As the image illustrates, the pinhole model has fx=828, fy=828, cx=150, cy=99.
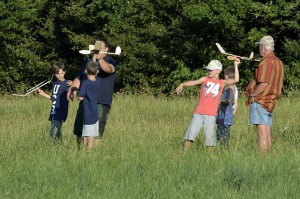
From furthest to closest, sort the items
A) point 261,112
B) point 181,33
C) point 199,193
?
point 181,33
point 261,112
point 199,193

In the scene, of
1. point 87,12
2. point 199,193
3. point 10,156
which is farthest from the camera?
point 87,12

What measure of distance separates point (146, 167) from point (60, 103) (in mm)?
3120

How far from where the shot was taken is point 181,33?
26812 mm

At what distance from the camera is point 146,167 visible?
824cm

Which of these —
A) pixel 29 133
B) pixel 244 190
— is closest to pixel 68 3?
pixel 29 133

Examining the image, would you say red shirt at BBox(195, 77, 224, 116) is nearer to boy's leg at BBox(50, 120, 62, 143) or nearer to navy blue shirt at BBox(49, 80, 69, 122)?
boy's leg at BBox(50, 120, 62, 143)

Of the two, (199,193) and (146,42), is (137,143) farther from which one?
(146,42)

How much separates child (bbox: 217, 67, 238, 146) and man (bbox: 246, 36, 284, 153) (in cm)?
87

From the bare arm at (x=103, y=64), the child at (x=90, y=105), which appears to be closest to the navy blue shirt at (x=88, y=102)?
the child at (x=90, y=105)

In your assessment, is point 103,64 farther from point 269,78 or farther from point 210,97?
point 269,78

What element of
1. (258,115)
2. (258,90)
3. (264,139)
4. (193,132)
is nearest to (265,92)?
(258,90)

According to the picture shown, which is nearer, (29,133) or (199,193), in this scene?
(199,193)

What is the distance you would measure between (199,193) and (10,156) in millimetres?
2824

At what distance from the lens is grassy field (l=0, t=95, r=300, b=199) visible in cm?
713
